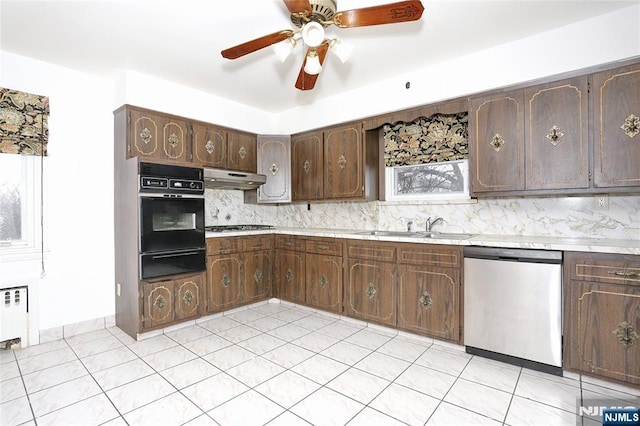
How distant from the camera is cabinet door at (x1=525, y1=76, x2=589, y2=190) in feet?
7.86

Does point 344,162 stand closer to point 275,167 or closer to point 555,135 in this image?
point 275,167

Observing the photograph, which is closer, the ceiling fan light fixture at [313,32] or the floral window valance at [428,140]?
the ceiling fan light fixture at [313,32]

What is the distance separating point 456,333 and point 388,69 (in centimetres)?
260

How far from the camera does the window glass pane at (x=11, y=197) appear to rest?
2.89m

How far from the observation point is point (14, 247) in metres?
2.90

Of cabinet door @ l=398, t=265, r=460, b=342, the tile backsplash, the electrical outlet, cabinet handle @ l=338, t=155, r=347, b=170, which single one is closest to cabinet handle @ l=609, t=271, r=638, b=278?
the tile backsplash

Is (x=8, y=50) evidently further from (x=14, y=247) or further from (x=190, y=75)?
(x=14, y=247)

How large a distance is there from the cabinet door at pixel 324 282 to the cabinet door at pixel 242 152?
1.49m

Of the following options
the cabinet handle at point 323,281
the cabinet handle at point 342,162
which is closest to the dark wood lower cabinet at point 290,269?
the cabinet handle at point 323,281

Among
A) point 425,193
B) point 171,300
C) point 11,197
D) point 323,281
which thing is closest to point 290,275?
point 323,281

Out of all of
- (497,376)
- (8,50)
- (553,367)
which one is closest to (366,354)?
(497,376)

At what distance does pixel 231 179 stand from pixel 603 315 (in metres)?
3.66

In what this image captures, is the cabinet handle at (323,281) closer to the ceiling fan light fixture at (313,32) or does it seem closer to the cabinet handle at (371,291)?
the cabinet handle at (371,291)

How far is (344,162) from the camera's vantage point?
3836 millimetres
